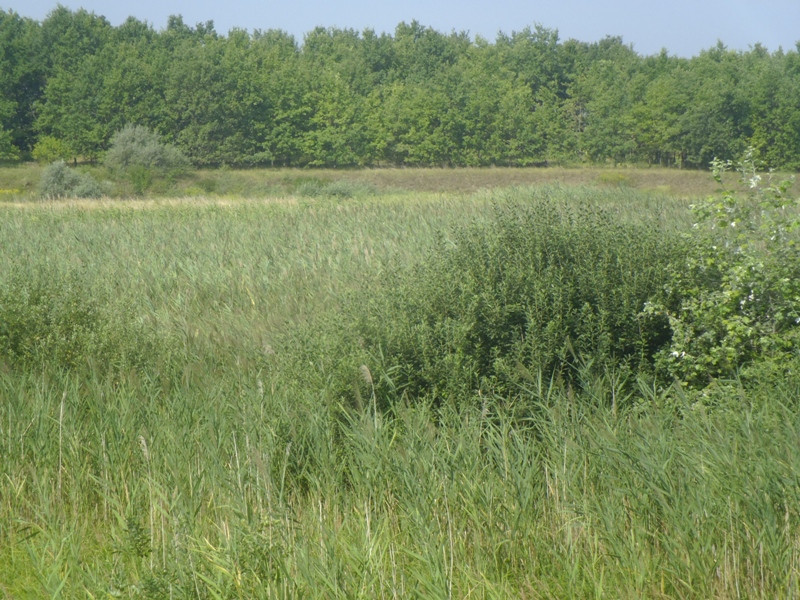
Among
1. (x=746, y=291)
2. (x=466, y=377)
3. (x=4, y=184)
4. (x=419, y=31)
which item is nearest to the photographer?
(x=466, y=377)

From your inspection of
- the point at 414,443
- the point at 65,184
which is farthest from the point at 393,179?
the point at 414,443

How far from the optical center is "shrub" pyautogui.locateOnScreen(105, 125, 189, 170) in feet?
154

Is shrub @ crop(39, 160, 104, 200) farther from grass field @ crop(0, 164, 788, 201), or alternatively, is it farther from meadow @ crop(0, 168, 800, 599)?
meadow @ crop(0, 168, 800, 599)

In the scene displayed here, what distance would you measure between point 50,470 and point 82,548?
78 cm

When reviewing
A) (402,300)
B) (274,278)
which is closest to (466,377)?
(402,300)

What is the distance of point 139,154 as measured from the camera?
46938mm

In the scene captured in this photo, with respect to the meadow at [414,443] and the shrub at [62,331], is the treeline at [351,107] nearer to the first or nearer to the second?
the shrub at [62,331]

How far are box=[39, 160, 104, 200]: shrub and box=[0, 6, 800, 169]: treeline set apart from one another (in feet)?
45.9

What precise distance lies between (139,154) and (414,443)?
1809 inches

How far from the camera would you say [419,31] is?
102m

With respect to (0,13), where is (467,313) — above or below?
below

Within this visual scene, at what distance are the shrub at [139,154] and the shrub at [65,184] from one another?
6.68m

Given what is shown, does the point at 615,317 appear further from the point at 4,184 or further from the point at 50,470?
the point at 4,184

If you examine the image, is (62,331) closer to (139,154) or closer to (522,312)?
(522,312)
